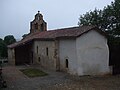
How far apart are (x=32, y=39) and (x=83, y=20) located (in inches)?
331

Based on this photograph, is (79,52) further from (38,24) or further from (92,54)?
(38,24)

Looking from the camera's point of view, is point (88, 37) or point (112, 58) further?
point (112, 58)

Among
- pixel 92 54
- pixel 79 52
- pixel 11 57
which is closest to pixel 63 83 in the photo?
pixel 79 52

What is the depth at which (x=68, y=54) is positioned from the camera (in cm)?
2627

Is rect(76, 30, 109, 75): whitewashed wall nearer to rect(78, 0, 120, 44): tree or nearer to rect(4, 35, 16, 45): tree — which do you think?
rect(78, 0, 120, 44): tree

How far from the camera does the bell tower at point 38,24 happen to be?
40656 mm

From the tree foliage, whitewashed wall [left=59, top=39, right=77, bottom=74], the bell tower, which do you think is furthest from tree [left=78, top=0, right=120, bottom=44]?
the bell tower

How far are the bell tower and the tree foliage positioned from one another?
9792mm

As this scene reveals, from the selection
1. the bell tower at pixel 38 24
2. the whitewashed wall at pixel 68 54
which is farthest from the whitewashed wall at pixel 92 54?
the bell tower at pixel 38 24

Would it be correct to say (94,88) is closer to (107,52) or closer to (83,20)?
(107,52)

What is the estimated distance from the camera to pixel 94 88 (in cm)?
1916

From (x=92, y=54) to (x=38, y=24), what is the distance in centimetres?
1775

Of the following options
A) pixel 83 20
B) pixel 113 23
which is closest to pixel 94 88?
pixel 113 23

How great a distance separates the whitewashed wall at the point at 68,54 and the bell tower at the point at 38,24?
1367cm
